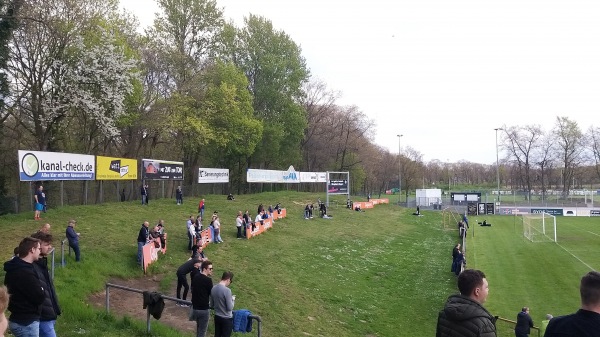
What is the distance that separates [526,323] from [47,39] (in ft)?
102

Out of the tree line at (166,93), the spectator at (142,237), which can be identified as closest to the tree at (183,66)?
the tree line at (166,93)

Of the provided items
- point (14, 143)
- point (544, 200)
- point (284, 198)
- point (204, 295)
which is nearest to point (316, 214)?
point (284, 198)

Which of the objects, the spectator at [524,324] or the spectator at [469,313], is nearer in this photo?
the spectator at [469,313]

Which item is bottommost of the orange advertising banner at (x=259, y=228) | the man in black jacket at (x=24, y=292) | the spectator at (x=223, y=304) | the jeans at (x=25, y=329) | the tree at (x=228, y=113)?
the orange advertising banner at (x=259, y=228)

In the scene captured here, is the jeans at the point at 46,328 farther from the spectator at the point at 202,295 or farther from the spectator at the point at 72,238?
the spectator at the point at 72,238

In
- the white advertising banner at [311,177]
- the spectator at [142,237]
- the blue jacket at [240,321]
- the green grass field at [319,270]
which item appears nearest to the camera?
the blue jacket at [240,321]

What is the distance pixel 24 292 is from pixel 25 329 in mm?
484

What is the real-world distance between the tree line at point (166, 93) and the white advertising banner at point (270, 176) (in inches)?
205

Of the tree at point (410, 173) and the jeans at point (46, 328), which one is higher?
the tree at point (410, 173)

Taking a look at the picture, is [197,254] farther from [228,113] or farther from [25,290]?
[228,113]

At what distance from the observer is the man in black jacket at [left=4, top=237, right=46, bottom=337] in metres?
5.58

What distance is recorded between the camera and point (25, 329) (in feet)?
18.6

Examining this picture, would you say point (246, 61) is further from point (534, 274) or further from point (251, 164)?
point (534, 274)

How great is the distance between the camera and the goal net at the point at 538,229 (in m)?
38.9
